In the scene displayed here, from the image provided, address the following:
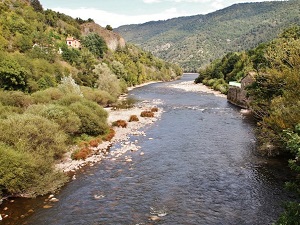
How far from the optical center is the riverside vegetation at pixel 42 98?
2209cm

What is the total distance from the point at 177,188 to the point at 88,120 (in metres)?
16.4

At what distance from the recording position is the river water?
1889cm

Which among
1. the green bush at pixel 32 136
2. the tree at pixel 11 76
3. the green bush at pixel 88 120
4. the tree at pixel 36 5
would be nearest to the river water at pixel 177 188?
the green bush at pixel 32 136

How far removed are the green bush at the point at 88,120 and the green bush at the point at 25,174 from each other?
1205 cm

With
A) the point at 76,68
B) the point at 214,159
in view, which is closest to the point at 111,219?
the point at 214,159

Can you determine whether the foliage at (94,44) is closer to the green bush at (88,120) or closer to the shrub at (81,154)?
the green bush at (88,120)

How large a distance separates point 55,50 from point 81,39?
34272 mm

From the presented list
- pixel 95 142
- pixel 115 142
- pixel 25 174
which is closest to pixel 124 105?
pixel 115 142

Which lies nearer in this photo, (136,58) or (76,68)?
(76,68)

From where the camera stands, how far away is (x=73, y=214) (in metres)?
19.3

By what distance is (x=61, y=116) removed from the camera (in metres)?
32.3

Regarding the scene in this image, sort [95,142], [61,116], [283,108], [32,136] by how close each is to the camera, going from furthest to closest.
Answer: [95,142] < [61,116] < [32,136] < [283,108]

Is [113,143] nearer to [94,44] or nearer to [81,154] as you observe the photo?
[81,154]

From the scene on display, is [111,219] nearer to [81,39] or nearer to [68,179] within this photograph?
[68,179]
